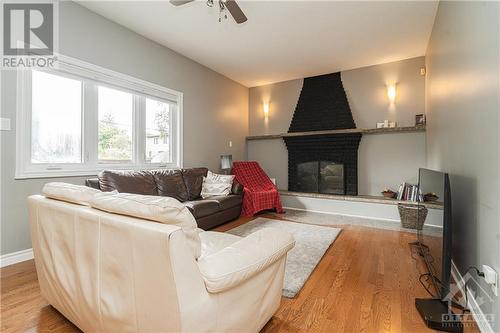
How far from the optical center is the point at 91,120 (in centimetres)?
296

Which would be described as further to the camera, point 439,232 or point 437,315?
point 439,232

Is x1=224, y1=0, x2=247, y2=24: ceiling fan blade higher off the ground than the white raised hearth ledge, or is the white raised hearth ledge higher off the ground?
x1=224, y1=0, x2=247, y2=24: ceiling fan blade

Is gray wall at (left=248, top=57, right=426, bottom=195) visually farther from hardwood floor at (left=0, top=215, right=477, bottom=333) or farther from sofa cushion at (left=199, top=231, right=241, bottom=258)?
sofa cushion at (left=199, top=231, right=241, bottom=258)

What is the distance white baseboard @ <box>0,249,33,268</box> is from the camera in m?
2.24

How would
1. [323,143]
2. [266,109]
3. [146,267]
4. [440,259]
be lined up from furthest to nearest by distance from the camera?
[266,109]
[323,143]
[440,259]
[146,267]

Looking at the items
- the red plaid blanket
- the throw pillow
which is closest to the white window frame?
the throw pillow

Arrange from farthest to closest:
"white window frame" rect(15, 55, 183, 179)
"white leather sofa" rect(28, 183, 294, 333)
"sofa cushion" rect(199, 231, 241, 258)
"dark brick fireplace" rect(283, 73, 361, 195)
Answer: "dark brick fireplace" rect(283, 73, 361, 195) < "white window frame" rect(15, 55, 183, 179) < "sofa cushion" rect(199, 231, 241, 258) < "white leather sofa" rect(28, 183, 294, 333)

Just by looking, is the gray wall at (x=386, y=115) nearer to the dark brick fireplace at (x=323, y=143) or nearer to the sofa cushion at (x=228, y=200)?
the dark brick fireplace at (x=323, y=143)

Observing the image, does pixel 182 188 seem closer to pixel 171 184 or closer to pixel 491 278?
pixel 171 184

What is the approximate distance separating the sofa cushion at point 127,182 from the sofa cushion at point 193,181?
0.57 m

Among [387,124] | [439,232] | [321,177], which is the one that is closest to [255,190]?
[321,177]

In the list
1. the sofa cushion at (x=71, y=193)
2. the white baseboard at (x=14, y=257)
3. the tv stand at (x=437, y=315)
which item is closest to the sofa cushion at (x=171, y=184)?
the white baseboard at (x=14, y=257)

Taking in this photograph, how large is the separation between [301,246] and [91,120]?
118 inches

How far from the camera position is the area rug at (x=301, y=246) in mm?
1978
